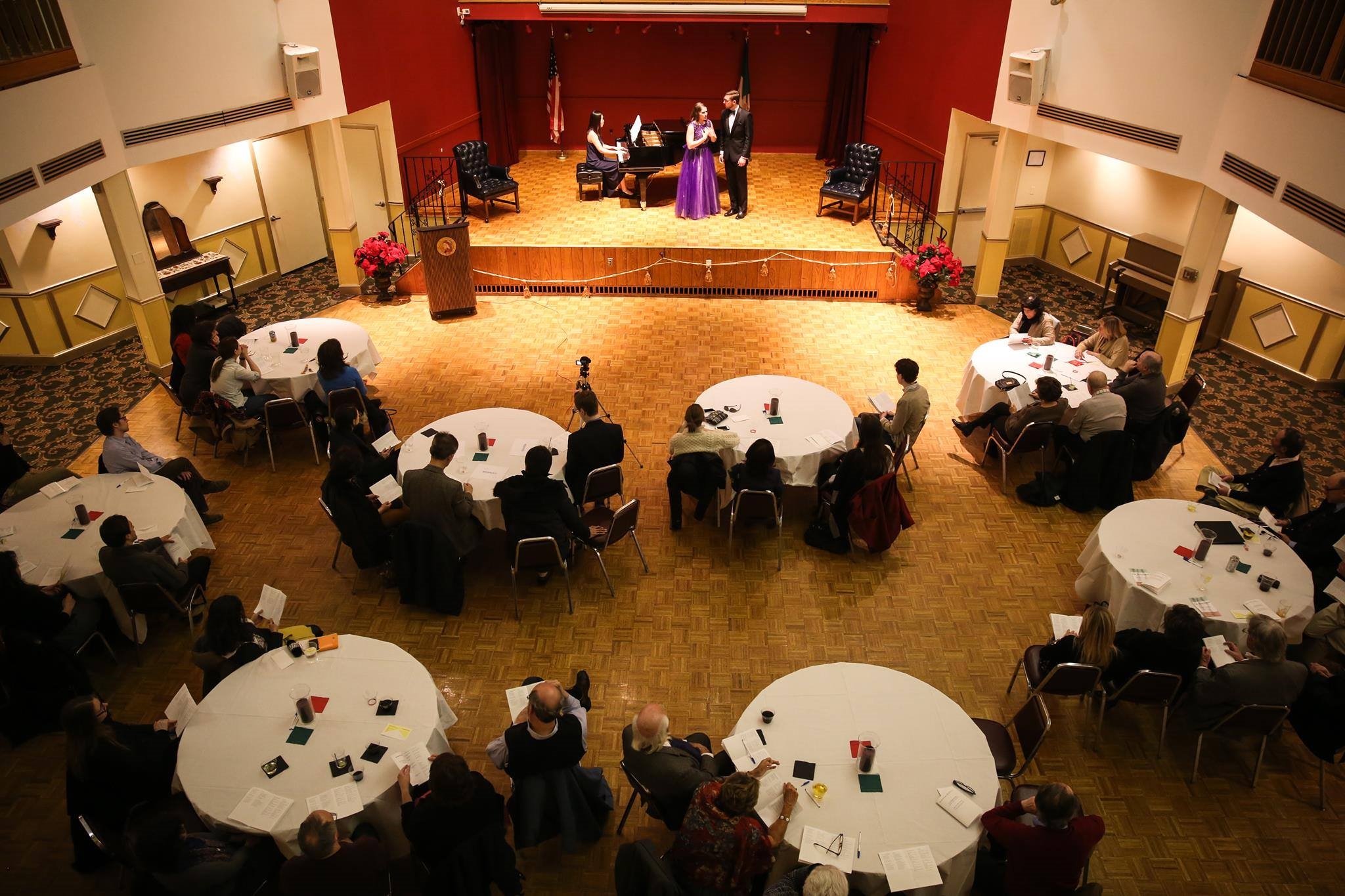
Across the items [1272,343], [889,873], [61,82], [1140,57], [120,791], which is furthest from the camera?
[1272,343]

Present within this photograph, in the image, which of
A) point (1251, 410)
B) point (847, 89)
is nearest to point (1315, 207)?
point (1251, 410)

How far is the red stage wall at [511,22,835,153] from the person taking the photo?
52.2 ft

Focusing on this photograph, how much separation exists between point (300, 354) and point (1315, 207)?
8.98 m

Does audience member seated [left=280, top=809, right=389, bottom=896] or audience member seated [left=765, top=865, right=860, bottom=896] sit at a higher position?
audience member seated [left=765, top=865, right=860, bottom=896]

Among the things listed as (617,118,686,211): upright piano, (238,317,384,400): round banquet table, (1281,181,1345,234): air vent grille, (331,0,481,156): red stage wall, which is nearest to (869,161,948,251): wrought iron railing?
(617,118,686,211): upright piano

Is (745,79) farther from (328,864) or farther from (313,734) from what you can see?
(328,864)

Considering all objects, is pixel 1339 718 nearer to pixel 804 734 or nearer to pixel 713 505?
pixel 804 734

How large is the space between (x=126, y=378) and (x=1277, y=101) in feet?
39.0

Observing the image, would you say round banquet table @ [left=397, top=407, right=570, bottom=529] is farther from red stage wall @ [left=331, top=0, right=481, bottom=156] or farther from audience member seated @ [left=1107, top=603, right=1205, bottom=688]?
red stage wall @ [left=331, top=0, right=481, bottom=156]

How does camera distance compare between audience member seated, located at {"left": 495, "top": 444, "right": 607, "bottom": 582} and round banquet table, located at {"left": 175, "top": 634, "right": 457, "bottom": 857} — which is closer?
round banquet table, located at {"left": 175, "top": 634, "right": 457, "bottom": 857}

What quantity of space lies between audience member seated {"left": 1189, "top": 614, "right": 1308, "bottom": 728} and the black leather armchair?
36.3ft

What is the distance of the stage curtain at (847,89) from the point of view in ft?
49.2

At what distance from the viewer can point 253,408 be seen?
316 inches

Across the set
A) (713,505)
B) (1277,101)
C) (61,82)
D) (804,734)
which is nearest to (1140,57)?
(1277,101)
